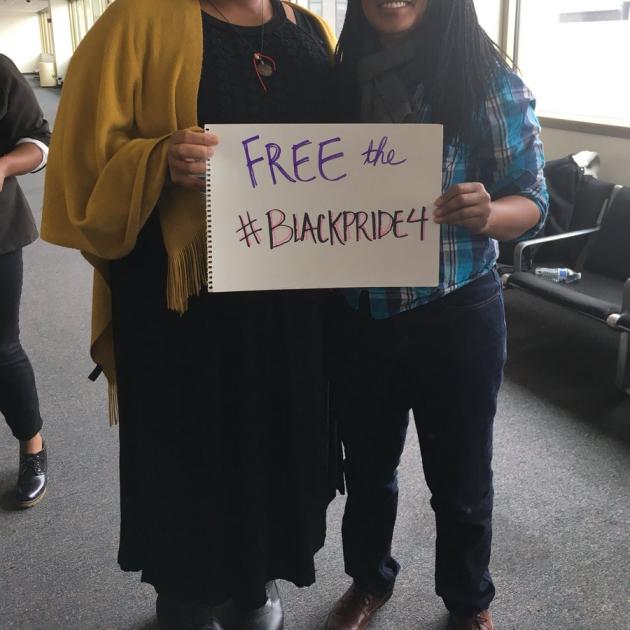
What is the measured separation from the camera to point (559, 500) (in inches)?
81.0

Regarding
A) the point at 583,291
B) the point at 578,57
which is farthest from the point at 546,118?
the point at 583,291

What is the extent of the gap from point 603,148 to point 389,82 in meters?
2.82

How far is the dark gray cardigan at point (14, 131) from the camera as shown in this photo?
1.78 m

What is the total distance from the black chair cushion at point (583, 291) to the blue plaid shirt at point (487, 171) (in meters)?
1.72

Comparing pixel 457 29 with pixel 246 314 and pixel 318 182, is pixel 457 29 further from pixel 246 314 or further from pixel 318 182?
pixel 246 314

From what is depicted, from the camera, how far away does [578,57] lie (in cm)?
386

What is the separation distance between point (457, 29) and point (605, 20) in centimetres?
307

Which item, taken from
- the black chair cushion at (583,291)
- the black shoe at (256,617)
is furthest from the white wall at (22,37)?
the black shoe at (256,617)

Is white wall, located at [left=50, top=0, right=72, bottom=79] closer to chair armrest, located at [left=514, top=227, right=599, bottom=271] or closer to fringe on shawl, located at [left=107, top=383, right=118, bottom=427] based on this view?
chair armrest, located at [left=514, top=227, right=599, bottom=271]

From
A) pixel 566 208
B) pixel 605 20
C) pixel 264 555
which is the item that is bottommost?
pixel 264 555

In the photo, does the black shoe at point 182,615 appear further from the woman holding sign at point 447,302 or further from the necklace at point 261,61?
the necklace at point 261,61

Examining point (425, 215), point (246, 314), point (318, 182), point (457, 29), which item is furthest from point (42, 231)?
point (457, 29)

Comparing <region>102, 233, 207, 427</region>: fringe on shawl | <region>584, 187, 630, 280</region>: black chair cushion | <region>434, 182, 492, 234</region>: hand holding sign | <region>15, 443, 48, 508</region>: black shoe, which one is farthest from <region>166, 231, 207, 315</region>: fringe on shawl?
<region>584, 187, 630, 280</region>: black chair cushion

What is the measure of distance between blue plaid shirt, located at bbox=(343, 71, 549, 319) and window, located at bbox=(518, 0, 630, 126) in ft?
8.79
